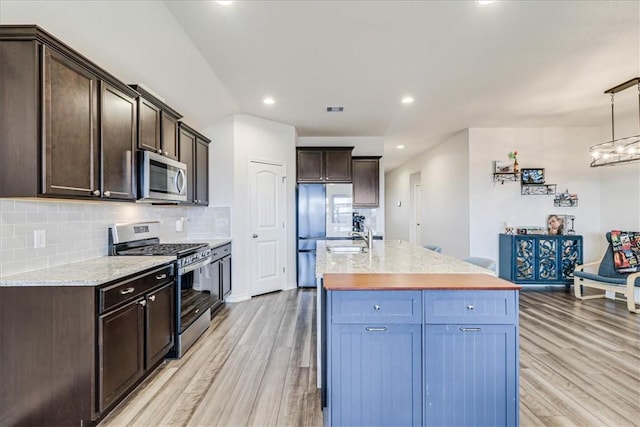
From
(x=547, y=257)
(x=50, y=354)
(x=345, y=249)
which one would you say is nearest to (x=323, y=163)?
(x=345, y=249)

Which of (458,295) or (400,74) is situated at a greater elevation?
(400,74)

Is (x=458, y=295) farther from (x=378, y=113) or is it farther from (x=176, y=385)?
(x=378, y=113)

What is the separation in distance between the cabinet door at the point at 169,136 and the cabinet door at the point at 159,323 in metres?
1.38

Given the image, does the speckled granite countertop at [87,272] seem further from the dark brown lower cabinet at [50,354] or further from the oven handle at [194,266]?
the oven handle at [194,266]

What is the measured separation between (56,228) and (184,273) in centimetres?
98

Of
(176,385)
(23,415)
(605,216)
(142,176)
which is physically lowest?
(176,385)

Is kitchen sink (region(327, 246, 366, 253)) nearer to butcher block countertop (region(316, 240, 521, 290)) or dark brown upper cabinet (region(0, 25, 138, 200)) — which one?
butcher block countertop (region(316, 240, 521, 290))

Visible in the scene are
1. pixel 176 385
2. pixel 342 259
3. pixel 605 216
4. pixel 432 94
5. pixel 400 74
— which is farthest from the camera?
pixel 605 216

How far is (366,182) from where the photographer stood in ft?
19.2

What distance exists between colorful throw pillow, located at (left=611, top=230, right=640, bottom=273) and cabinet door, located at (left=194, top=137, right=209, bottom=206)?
5563 mm

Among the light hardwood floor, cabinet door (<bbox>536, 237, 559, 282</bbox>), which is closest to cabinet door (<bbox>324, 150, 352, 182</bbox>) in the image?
the light hardwood floor

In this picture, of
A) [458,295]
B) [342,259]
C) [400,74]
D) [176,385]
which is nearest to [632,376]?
[458,295]

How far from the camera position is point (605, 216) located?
→ 17.0ft

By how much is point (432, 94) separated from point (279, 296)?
3461 millimetres
